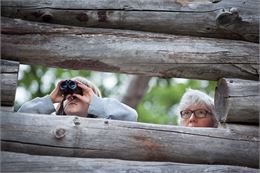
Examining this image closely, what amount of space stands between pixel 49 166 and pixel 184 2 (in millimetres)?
1498

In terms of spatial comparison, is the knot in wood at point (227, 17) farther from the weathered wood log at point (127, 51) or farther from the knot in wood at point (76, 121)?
the knot in wood at point (76, 121)

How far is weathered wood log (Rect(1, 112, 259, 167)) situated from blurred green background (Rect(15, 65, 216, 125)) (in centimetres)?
736

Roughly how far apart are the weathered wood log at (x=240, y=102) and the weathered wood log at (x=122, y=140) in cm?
11

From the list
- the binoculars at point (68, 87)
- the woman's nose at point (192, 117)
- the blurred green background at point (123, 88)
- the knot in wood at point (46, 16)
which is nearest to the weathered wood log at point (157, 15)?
the knot in wood at point (46, 16)

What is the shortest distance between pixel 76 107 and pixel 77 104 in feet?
0.07

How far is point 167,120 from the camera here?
41.4 feet

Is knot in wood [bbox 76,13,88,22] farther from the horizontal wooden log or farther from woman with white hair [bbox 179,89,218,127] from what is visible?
woman with white hair [bbox 179,89,218,127]

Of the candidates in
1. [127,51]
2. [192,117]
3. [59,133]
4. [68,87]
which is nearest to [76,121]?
[59,133]

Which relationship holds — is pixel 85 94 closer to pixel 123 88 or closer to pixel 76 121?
pixel 76 121

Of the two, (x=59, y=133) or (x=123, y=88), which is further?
(x=123, y=88)

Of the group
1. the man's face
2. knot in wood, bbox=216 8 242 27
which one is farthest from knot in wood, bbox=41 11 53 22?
knot in wood, bbox=216 8 242 27

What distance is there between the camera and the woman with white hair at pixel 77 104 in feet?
14.0

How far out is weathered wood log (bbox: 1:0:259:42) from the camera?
4273 mm

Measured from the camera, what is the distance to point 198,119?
5.18m
